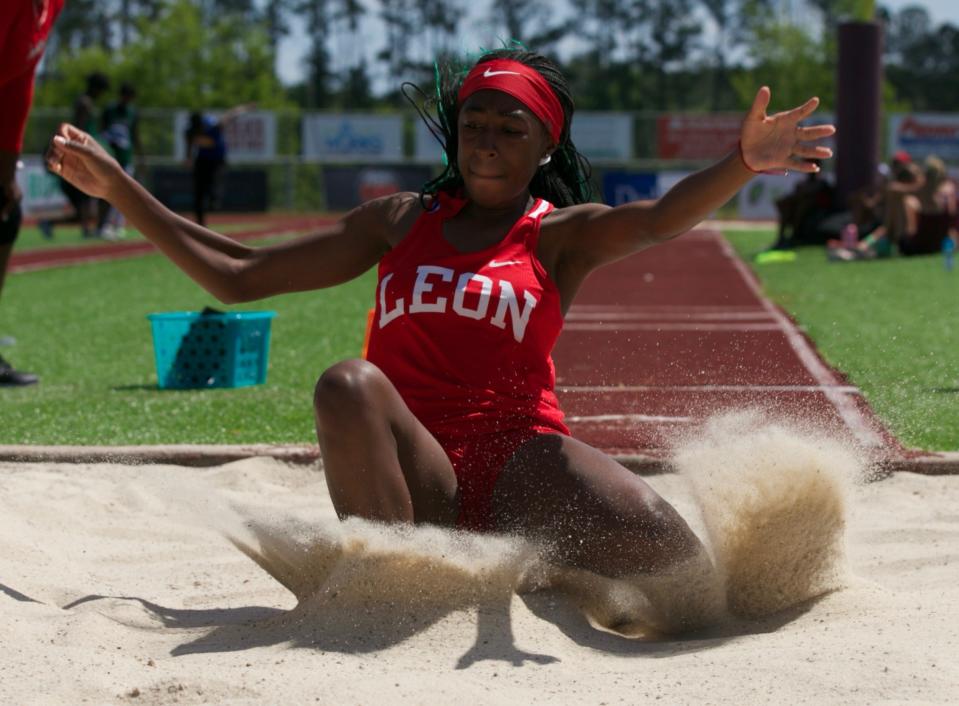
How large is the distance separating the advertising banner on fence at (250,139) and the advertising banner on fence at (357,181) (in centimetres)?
313

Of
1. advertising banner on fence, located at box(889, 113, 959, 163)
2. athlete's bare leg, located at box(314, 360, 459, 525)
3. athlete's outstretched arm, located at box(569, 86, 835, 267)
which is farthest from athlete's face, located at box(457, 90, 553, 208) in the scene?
advertising banner on fence, located at box(889, 113, 959, 163)

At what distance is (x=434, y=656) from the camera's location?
3.14 m

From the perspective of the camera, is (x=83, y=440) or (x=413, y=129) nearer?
(x=83, y=440)

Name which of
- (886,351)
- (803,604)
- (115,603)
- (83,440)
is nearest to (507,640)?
(803,604)

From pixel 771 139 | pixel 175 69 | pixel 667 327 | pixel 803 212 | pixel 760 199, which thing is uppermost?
pixel 175 69

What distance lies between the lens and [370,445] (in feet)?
11.0

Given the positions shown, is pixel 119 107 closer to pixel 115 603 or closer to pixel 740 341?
pixel 740 341

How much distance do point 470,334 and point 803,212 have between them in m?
17.7

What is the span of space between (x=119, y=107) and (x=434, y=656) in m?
19.5

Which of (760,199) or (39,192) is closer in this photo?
(39,192)

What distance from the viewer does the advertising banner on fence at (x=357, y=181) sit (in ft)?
119

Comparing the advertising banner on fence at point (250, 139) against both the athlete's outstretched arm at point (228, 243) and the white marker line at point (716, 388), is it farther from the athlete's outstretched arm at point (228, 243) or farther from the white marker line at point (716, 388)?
the athlete's outstretched arm at point (228, 243)

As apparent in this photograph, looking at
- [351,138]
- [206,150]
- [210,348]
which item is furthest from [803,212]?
[351,138]

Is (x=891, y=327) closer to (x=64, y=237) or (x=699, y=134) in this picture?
(x=64, y=237)
